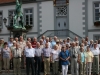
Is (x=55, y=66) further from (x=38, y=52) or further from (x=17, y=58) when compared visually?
(x=17, y=58)

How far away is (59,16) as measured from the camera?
80.4ft

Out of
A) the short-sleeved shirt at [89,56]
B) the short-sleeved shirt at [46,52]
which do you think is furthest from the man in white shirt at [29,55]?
the short-sleeved shirt at [89,56]

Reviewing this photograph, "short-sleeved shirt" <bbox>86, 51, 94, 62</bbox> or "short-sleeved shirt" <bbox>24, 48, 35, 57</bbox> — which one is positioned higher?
"short-sleeved shirt" <bbox>24, 48, 35, 57</bbox>

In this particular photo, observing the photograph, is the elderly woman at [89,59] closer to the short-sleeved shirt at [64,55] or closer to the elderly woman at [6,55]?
the short-sleeved shirt at [64,55]

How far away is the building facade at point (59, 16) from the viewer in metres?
22.9

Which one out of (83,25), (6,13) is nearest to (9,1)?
(6,13)

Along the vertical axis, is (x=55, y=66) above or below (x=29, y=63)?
below

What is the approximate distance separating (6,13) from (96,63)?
17.3 m

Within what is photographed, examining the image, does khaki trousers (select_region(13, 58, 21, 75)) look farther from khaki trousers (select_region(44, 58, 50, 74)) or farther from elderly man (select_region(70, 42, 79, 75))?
elderly man (select_region(70, 42, 79, 75))

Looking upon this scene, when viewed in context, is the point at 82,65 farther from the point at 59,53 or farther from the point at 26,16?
the point at 26,16

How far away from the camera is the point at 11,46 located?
12.2 m

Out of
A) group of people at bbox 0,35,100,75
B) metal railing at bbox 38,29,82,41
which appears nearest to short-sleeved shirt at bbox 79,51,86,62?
group of people at bbox 0,35,100,75

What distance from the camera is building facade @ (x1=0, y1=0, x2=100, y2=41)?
22.9m

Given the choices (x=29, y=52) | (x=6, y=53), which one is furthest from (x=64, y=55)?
(x=6, y=53)
